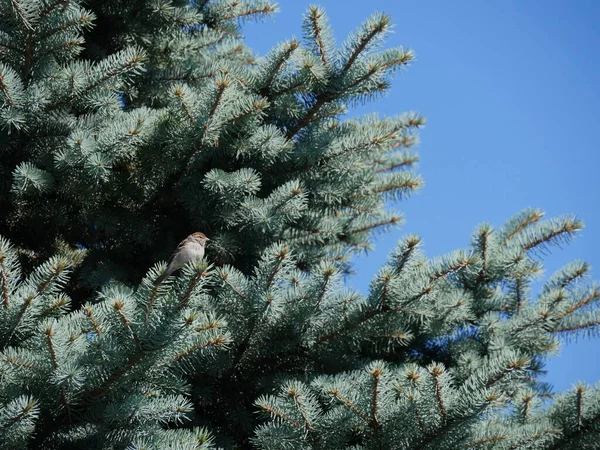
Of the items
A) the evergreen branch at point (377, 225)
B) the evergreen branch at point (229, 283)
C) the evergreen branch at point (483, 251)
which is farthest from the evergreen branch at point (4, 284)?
the evergreen branch at point (377, 225)

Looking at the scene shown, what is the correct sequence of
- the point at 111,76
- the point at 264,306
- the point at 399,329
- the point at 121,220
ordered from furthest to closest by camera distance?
the point at 121,220 < the point at 111,76 < the point at 399,329 < the point at 264,306

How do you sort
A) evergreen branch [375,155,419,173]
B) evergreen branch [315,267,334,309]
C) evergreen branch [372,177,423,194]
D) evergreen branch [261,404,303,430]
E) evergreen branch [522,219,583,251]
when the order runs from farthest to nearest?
evergreen branch [375,155,419,173], evergreen branch [372,177,423,194], evergreen branch [522,219,583,251], evergreen branch [315,267,334,309], evergreen branch [261,404,303,430]

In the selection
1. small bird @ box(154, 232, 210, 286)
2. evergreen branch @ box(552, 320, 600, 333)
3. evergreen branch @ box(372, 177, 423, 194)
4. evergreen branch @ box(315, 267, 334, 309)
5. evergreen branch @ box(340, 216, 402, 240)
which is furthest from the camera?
evergreen branch @ box(340, 216, 402, 240)

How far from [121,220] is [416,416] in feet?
6.86

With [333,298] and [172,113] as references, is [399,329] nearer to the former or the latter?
[333,298]

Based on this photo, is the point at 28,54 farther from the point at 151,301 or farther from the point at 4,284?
the point at 151,301

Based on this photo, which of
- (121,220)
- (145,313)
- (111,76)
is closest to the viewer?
(145,313)

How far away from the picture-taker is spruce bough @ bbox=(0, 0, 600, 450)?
2.97m

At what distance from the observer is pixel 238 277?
11.4ft

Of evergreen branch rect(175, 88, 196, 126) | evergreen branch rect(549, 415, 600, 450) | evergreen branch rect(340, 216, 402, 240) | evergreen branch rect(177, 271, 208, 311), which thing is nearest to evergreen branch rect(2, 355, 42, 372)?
evergreen branch rect(177, 271, 208, 311)

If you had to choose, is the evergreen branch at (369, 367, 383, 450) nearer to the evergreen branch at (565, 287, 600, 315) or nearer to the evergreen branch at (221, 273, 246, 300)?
the evergreen branch at (221, 273, 246, 300)

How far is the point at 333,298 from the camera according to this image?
355 centimetres

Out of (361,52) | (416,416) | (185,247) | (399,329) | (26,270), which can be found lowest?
(416,416)

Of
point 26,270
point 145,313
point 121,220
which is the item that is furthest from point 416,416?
A: point 26,270
